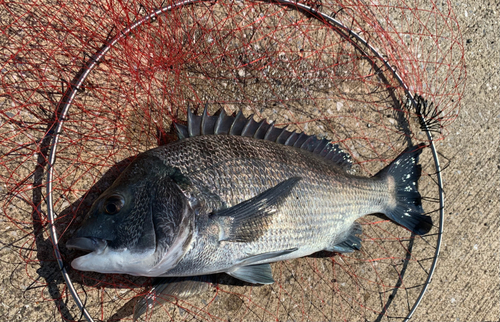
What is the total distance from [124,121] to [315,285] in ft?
6.30

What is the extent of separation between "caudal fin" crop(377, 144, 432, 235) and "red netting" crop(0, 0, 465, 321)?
0.62 ft

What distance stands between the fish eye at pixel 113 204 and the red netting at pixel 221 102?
0.54m

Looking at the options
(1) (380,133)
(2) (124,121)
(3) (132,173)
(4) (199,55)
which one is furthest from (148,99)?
(1) (380,133)

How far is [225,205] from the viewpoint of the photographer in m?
1.68

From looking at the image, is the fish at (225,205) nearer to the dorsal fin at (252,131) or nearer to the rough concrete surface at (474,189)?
the dorsal fin at (252,131)

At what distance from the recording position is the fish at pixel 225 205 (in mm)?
1511

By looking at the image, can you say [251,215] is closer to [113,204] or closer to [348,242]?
[113,204]

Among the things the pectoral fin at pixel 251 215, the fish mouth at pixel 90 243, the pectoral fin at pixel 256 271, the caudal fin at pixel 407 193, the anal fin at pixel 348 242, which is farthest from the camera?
the caudal fin at pixel 407 193

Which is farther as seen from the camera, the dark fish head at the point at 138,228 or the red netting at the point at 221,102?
the red netting at the point at 221,102

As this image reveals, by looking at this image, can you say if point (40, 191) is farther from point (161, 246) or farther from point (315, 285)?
point (315, 285)

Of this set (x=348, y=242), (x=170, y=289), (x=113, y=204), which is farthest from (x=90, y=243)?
(x=348, y=242)

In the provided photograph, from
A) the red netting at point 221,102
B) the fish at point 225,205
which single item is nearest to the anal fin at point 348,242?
Answer: the fish at point 225,205

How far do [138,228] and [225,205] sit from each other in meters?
0.46

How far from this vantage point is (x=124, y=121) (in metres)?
2.11
